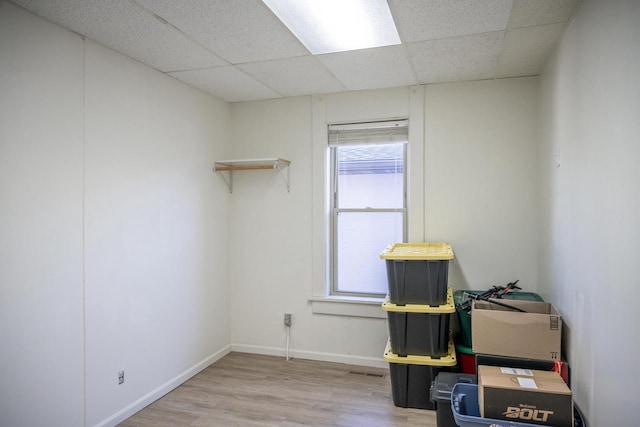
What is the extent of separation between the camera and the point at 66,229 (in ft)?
7.80

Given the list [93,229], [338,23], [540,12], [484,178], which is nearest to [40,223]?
[93,229]

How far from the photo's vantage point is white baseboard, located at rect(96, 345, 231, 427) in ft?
8.87

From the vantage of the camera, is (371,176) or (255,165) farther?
(255,165)

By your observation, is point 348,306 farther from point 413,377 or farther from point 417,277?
point 417,277

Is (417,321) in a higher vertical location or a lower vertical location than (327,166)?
lower

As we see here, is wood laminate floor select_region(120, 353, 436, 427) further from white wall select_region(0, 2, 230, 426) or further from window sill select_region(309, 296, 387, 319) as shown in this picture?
window sill select_region(309, 296, 387, 319)

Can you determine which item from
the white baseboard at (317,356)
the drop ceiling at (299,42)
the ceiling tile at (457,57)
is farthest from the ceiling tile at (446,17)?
the white baseboard at (317,356)

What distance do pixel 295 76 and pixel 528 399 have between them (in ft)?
8.82

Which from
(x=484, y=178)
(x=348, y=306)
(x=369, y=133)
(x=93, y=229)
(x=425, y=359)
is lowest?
(x=425, y=359)

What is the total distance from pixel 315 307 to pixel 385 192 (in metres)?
1.28

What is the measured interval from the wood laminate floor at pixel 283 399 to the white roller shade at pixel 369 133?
207 cm

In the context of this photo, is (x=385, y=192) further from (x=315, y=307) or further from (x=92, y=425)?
(x=92, y=425)

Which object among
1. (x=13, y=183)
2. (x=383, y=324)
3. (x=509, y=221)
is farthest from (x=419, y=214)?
(x=13, y=183)

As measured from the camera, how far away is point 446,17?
7.43 feet
